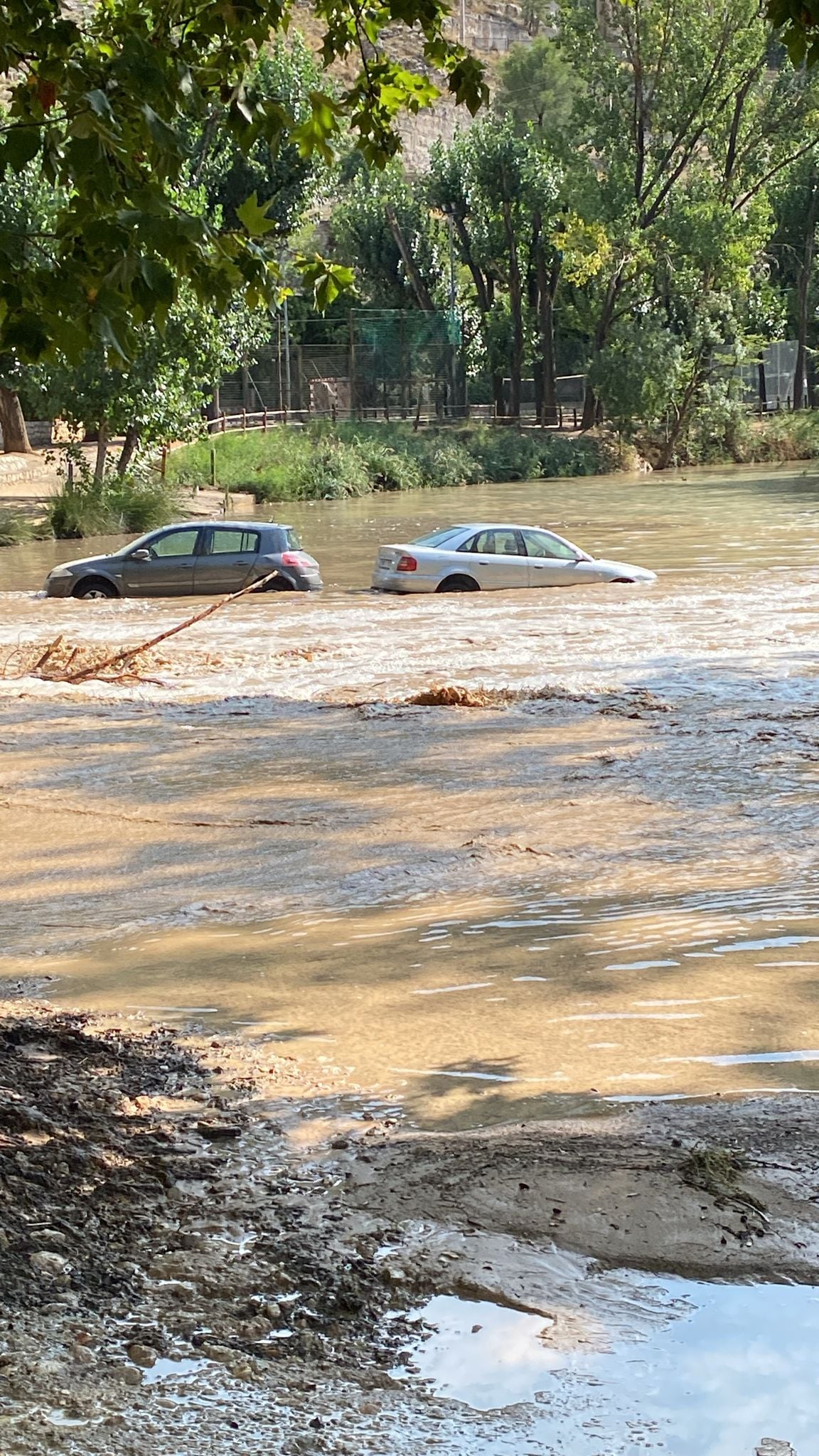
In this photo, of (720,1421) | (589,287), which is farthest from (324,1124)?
(589,287)

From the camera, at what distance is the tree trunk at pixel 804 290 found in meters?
75.0

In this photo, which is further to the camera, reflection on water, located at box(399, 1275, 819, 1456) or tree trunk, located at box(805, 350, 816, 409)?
tree trunk, located at box(805, 350, 816, 409)

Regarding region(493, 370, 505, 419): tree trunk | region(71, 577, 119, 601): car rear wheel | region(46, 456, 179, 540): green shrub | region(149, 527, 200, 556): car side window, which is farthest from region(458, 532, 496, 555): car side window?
region(493, 370, 505, 419): tree trunk

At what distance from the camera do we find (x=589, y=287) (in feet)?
221

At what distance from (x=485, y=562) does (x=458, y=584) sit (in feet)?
1.74

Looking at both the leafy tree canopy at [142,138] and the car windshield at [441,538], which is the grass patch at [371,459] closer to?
the car windshield at [441,538]

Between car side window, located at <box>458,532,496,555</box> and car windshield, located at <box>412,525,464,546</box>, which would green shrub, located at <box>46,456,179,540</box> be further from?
car side window, located at <box>458,532,496,555</box>

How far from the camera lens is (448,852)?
33.0 feet

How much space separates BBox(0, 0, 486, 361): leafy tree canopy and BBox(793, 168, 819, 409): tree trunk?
71.9 m

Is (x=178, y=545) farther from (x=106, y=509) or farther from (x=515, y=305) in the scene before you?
(x=515, y=305)

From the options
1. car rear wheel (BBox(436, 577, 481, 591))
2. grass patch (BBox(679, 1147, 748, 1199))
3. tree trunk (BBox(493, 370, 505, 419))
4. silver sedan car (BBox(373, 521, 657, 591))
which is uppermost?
tree trunk (BBox(493, 370, 505, 419))

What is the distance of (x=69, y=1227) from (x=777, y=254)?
→ 82.2 m

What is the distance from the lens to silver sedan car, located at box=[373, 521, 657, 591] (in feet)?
78.5

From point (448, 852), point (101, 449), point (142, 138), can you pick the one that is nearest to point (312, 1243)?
point (142, 138)
